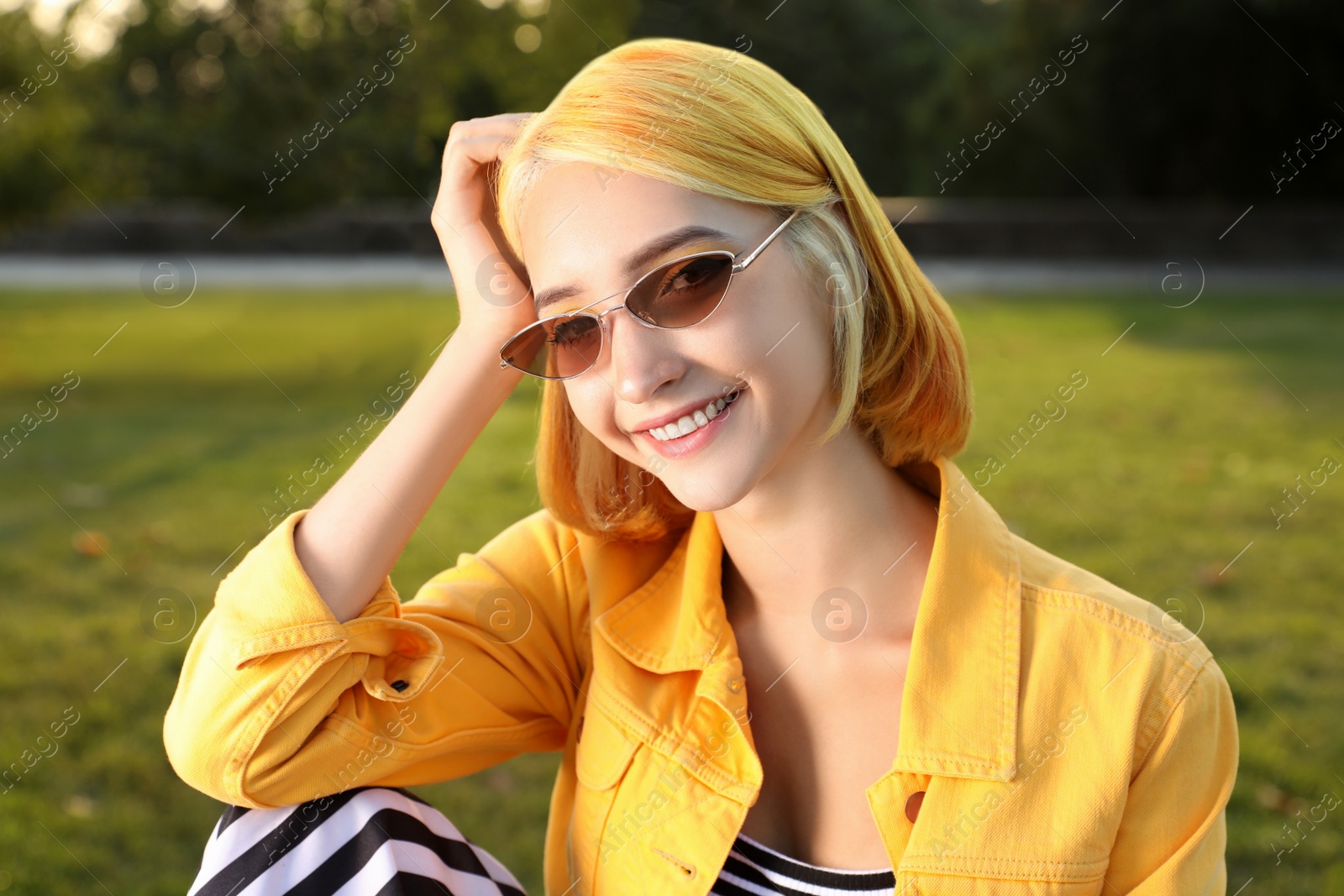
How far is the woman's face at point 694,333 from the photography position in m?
1.78

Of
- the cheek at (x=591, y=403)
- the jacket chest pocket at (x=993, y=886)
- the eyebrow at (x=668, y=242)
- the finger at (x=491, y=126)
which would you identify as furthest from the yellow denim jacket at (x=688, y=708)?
the finger at (x=491, y=126)

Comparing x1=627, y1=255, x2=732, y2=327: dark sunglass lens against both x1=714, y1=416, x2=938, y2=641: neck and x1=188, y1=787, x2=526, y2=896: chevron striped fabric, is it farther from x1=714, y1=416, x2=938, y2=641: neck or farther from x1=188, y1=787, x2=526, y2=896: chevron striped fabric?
x1=188, y1=787, x2=526, y2=896: chevron striped fabric

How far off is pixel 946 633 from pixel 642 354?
67cm

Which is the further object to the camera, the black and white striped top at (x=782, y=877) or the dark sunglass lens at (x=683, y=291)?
the black and white striped top at (x=782, y=877)

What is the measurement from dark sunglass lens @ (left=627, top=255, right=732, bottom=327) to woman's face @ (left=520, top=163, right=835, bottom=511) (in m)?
0.02

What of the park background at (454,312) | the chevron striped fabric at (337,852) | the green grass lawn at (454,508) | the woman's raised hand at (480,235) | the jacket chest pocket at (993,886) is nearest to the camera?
the jacket chest pocket at (993,886)

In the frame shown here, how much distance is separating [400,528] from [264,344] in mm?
8935

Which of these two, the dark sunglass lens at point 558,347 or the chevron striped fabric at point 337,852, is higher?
the dark sunglass lens at point 558,347

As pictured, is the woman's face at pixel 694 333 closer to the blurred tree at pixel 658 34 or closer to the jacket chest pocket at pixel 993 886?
the jacket chest pocket at pixel 993 886

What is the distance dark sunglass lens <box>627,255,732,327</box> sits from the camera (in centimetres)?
175

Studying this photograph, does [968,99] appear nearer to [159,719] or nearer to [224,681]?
[159,719]

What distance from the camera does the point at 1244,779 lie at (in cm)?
351

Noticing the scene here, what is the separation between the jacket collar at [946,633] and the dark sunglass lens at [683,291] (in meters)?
0.50

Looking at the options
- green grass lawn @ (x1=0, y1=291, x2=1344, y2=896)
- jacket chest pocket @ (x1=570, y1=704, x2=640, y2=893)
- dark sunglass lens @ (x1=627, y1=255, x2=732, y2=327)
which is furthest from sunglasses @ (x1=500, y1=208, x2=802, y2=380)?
green grass lawn @ (x1=0, y1=291, x2=1344, y2=896)
